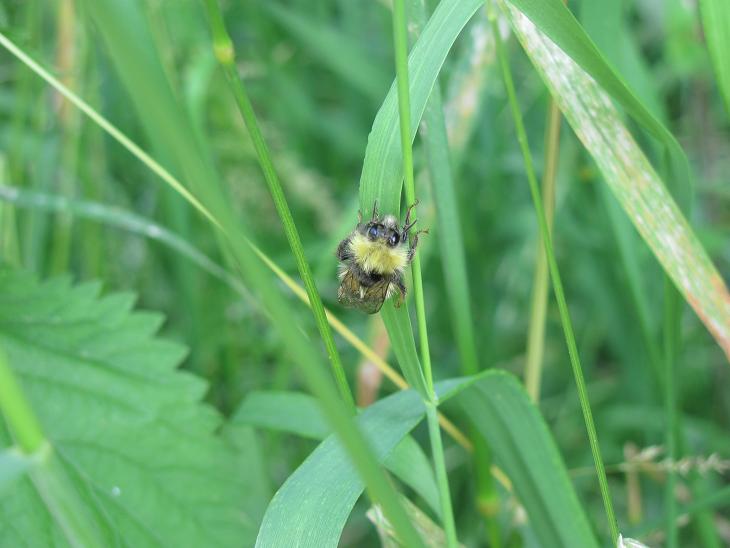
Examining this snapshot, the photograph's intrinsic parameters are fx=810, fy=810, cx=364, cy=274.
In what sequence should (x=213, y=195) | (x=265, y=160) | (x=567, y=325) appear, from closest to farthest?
(x=213, y=195) → (x=265, y=160) → (x=567, y=325)

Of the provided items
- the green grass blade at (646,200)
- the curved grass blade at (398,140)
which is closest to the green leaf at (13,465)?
the curved grass blade at (398,140)

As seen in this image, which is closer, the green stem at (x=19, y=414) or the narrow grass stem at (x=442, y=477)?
the green stem at (x=19, y=414)

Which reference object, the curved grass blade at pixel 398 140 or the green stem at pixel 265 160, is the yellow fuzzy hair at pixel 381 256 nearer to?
the curved grass blade at pixel 398 140

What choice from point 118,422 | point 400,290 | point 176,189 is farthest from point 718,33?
point 118,422

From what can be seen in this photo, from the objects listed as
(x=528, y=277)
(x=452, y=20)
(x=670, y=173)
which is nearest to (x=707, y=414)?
(x=528, y=277)

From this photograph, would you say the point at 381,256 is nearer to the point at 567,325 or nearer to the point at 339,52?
the point at 567,325
